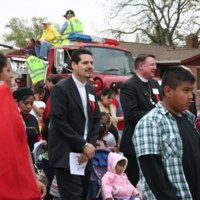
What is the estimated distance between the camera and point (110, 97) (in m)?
8.30

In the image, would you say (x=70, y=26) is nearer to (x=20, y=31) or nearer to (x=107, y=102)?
(x=107, y=102)

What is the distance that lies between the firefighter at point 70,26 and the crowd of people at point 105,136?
3981 millimetres

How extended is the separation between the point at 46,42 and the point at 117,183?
823 cm

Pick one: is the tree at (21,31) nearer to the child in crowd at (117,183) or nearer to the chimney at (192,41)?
the chimney at (192,41)

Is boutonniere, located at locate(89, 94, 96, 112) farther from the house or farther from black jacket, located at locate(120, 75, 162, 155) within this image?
the house

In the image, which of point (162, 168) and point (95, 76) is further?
point (95, 76)

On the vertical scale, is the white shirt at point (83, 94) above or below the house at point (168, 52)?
below

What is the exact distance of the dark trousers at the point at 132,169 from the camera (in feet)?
18.8

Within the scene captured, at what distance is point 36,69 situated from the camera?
12.9 metres

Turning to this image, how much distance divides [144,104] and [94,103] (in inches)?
26.3

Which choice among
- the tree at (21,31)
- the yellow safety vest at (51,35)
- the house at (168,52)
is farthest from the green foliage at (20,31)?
the yellow safety vest at (51,35)

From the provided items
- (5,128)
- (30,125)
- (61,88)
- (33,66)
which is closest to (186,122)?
(5,128)

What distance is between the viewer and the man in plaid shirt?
298cm

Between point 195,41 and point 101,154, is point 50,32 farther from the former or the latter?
point 195,41
